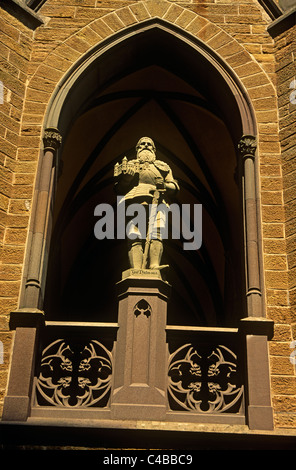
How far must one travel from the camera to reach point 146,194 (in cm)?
674

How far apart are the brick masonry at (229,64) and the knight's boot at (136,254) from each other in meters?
0.95

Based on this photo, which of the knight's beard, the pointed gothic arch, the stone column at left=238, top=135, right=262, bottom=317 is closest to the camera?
the pointed gothic arch

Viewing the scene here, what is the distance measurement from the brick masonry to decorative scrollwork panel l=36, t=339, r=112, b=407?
336mm

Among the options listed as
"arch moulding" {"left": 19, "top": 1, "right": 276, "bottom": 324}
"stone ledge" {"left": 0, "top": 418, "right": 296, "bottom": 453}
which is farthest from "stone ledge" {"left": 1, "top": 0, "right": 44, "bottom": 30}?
"stone ledge" {"left": 0, "top": 418, "right": 296, "bottom": 453}

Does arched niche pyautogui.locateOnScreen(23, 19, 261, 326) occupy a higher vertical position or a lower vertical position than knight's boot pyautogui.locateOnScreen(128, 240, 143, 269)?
higher

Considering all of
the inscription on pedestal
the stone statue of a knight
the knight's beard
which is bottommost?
the inscription on pedestal

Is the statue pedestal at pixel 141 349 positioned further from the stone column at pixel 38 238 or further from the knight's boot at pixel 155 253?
the stone column at pixel 38 238

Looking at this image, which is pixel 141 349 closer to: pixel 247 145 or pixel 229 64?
pixel 247 145

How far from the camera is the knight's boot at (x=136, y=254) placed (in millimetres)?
6480

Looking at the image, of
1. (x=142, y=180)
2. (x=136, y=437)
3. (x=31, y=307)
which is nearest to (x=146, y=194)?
(x=142, y=180)

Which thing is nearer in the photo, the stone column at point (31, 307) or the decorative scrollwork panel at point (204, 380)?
the stone column at point (31, 307)

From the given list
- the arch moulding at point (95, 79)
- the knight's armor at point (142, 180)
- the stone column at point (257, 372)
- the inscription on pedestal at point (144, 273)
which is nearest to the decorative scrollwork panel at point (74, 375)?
the arch moulding at point (95, 79)

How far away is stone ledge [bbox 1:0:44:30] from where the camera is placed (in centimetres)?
779

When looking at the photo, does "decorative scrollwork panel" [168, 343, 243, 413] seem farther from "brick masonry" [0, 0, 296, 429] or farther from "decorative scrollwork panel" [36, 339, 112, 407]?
"decorative scrollwork panel" [36, 339, 112, 407]
